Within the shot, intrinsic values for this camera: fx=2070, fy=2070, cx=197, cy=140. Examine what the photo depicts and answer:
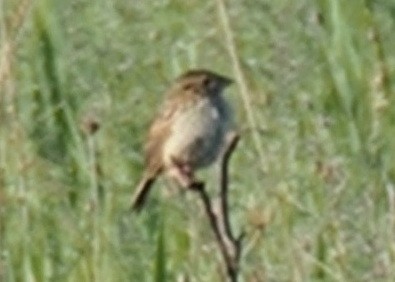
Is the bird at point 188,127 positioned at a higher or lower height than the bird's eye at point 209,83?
lower

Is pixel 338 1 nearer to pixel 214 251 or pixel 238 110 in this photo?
pixel 238 110

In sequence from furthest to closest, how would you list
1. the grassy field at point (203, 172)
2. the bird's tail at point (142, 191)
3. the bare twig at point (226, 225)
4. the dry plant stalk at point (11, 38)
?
the bird's tail at point (142, 191), the grassy field at point (203, 172), the dry plant stalk at point (11, 38), the bare twig at point (226, 225)

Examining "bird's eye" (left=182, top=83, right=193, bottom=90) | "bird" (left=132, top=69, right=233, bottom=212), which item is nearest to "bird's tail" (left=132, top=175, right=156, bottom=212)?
"bird" (left=132, top=69, right=233, bottom=212)

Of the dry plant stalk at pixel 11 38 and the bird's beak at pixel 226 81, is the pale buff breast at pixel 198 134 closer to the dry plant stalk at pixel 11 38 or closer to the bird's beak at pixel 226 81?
the bird's beak at pixel 226 81

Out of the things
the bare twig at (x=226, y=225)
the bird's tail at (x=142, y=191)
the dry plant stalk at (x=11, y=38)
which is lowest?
the bird's tail at (x=142, y=191)

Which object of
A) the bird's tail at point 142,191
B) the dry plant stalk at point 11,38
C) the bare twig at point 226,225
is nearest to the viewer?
the bare twig at point 226,225

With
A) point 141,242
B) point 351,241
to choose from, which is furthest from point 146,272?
point 351,241

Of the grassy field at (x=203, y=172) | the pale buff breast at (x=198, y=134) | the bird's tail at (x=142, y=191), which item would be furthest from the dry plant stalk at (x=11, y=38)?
the bird's tail at (x=142, y=191)

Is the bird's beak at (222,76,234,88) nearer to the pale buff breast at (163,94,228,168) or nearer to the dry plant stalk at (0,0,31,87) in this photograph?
the pale buff breast at (163,94,228,168)

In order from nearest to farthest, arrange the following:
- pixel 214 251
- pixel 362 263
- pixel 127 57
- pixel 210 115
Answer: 1. pixel 214 251
2. pixel 362 263
3. pixel 210 115
4. pixel 127 57
